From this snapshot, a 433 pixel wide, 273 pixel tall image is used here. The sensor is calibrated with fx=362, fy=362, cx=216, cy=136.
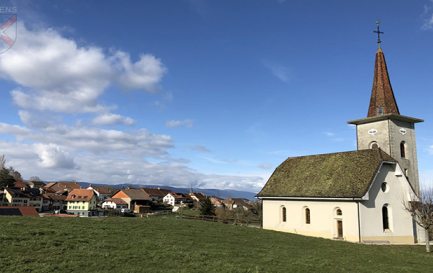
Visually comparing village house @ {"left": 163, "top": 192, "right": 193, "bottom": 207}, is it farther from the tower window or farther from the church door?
the church door

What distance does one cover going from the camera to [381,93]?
40.6 metres

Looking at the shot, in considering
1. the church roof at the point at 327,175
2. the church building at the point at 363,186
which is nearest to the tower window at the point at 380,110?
the church building at the point at 363,186

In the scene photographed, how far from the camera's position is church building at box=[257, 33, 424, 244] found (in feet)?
109

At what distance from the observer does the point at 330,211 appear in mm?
34688

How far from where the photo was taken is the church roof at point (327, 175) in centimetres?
3397

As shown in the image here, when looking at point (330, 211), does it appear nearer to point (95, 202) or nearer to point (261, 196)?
point (261, 196)

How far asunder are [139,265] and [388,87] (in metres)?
37.2

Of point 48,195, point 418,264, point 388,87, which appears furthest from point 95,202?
point 418,264

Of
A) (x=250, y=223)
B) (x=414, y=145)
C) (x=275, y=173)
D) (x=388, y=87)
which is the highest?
(x=388, y=87)

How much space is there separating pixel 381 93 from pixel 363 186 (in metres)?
13.1

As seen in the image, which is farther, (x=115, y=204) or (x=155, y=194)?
(x=155, y=194)

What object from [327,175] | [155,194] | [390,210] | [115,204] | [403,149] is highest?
[403,149]

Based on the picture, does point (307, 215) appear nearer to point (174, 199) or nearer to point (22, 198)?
point (22, 198)

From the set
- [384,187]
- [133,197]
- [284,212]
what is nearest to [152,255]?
[384,187]
